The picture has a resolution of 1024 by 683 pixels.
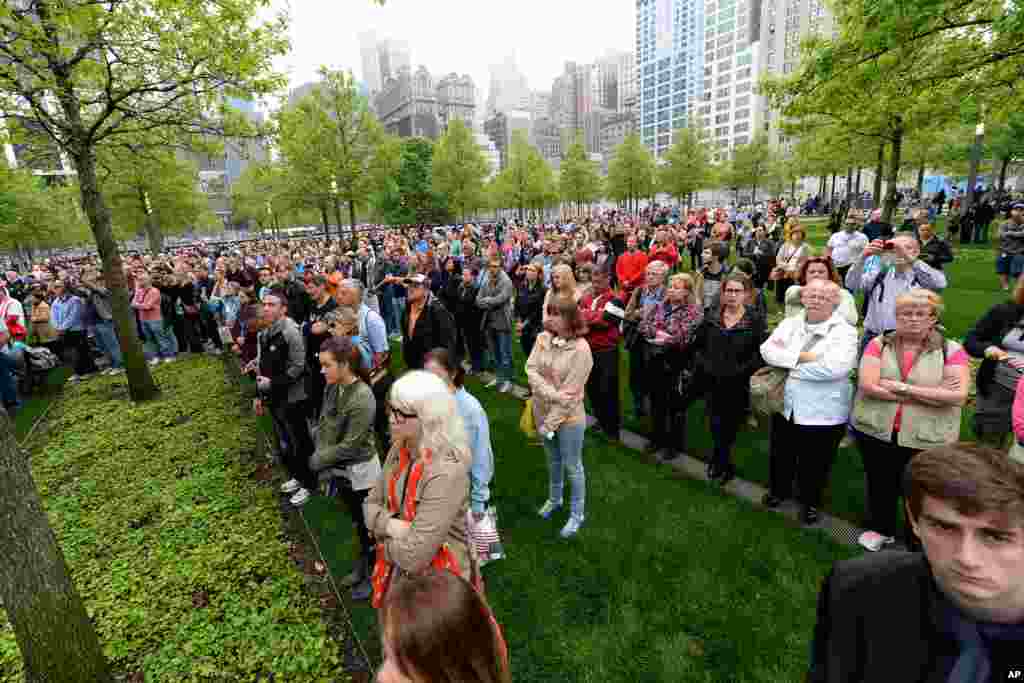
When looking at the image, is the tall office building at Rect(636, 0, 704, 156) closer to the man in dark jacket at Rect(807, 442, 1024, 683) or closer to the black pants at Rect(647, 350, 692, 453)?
the black pants at Rect(647, 350, 692, 453)

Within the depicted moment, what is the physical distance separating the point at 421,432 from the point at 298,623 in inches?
98.1

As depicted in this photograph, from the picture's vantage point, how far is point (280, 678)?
3.46m

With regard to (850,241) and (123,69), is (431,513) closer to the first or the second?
(850,241)

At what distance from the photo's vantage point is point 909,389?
3.41m

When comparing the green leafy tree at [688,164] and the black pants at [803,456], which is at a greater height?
the green leafy tree at [688,164]

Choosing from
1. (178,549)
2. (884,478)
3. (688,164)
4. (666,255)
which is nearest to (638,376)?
(666,255)

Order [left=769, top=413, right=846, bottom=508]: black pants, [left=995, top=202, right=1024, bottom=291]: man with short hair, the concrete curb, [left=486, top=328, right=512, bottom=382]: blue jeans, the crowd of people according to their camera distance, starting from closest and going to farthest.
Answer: the crowd of people → [left=769, top=413, right=846, bottom=508]: black pants → the concrete curb → [left=486, top=328, right=512, bottom=382]: blue jeans → [left=995, top=202, right=1024, bottom=291]: man with short hair

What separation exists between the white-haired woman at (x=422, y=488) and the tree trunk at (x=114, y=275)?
8014 mm

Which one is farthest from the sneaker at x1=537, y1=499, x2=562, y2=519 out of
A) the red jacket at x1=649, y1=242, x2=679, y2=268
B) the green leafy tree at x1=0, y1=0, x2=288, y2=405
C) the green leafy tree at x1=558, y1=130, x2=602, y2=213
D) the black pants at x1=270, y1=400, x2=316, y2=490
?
the green leafy tree at x1=558, y1=130, x2=602, y2=213

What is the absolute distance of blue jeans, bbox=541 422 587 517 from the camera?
4.29 metres

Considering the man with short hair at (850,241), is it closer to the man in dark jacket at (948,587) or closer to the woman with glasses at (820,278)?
the woman with glasses at (820,278)

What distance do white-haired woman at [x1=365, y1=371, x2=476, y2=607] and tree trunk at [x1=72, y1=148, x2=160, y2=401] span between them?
801cm

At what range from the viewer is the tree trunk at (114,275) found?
772 centimetres

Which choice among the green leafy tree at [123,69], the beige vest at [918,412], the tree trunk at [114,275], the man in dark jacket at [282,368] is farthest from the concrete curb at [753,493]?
the tree trunk at [114,275]
